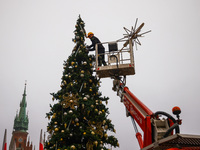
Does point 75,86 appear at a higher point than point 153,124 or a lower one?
higher

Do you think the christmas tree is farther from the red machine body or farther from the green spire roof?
the green spire roof

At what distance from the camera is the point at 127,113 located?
779 cm

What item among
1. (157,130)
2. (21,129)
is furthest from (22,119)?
(157,130)

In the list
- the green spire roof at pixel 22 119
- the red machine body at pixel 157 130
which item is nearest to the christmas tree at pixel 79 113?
the red machine body at pixel 157 130

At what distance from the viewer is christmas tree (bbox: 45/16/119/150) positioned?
8.70m

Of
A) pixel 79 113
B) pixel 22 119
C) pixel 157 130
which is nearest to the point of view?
pixel 157 130

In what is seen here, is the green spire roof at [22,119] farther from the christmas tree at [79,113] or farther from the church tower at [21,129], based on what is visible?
the christmas tree at [79,113]

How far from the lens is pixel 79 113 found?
940 cm

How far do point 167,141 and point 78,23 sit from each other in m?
10.3

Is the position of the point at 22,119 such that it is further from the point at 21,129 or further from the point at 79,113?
the point at 79,113

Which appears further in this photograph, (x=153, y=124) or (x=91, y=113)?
(x=91, y=113)

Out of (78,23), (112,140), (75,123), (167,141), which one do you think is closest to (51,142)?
(75,123)

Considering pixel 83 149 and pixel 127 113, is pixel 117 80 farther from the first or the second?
pixel 83 149

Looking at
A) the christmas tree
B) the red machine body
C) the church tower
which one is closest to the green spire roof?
the church tower
